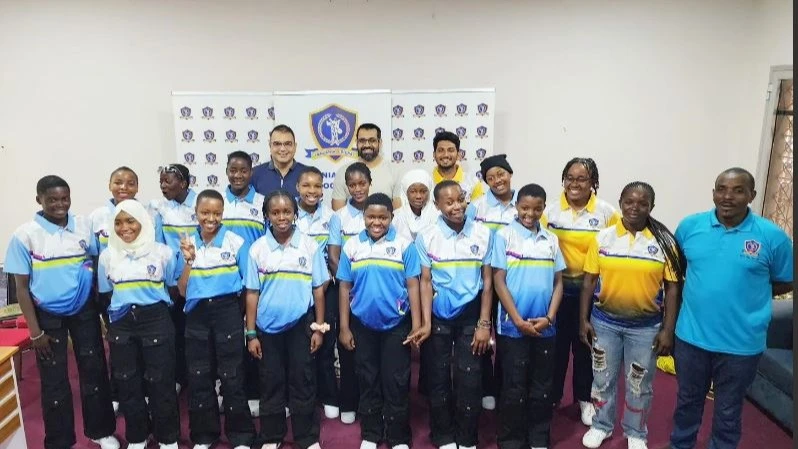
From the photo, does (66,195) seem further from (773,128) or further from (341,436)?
(773,128)

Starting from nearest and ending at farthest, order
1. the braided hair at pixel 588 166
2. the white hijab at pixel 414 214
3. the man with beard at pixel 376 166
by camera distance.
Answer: the braided hair at pixel 588 166
the white hijab at pixel 414 214
the man with beard at pixel 376 166

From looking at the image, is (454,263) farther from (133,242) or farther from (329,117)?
(329,117)

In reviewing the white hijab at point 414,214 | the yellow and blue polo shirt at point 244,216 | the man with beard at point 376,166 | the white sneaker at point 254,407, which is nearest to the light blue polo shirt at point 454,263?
the white hijab at point 414,214

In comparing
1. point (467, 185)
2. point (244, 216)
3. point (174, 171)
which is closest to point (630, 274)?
point (467, 185)

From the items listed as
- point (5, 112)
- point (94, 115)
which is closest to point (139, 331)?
point (94, 115)

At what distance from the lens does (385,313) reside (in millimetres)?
2715

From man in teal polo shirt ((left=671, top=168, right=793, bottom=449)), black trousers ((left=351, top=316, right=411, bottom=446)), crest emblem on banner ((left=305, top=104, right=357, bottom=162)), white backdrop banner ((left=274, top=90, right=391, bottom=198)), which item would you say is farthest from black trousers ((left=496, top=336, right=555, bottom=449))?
crest emblem on banner ((left=305, top=104, right=357, bottom=162))

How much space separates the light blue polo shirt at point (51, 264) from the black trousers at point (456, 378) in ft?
6.25

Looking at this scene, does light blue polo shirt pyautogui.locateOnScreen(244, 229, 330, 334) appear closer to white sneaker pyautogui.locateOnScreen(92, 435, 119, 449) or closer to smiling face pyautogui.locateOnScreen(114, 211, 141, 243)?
smiling face pyautogui.locateOnScreen(114, 211, 141, 243)

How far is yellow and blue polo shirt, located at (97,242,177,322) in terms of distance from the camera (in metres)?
2.67

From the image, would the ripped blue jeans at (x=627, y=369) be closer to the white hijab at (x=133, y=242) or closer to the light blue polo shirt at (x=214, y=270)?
the light blue polo shirt at (x=214, y=270)

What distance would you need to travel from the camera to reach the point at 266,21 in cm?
498

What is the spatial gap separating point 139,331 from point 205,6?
11.3 ft

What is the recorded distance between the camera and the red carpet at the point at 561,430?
3033mm
